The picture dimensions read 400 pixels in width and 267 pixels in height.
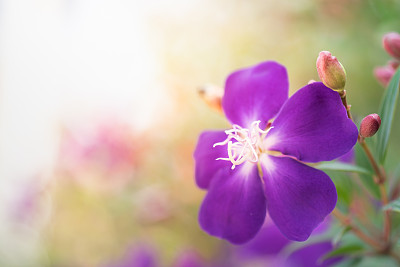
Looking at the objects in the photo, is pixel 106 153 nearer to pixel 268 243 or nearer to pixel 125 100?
pixel 125 100

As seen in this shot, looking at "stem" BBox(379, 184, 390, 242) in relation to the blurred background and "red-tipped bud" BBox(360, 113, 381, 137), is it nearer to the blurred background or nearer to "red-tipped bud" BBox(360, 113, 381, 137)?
"red-tipped bud" BBox(360, 113, 381, 137)

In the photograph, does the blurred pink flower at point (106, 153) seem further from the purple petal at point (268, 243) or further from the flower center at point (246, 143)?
the flower center at point (246, 143)

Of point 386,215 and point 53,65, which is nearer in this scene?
point 386,215

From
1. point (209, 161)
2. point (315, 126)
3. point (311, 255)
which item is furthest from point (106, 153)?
point (315, 126)

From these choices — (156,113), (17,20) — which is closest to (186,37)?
(156,113)

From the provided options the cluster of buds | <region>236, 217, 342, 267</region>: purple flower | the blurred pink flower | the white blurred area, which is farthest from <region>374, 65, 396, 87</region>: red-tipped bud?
the white blurred area
